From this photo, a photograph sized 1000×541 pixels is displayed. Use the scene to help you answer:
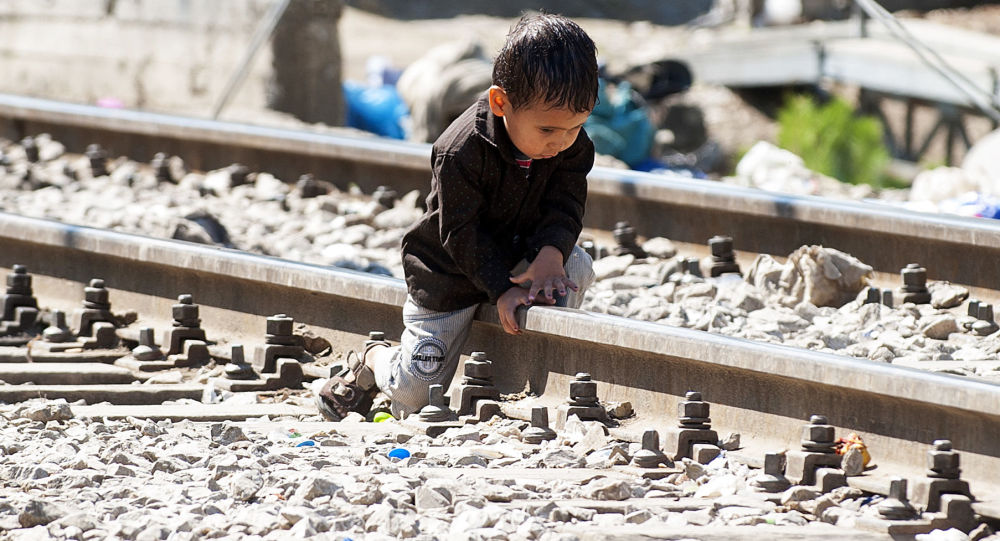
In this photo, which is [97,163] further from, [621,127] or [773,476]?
[773,476]

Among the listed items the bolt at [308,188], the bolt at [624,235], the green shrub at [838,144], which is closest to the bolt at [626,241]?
the bolt at [624,235]

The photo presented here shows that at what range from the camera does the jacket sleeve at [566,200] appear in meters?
4.57

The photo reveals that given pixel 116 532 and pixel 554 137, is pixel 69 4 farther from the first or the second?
pixel 116 532

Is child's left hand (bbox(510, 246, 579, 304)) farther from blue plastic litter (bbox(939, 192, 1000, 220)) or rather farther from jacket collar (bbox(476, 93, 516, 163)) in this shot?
blue plastic litter (bbox(939, 192, 1000, 220))

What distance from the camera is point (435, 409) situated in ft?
14.1

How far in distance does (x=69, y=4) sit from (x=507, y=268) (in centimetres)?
979

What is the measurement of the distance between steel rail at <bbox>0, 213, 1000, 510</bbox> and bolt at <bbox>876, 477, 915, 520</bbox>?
20cm

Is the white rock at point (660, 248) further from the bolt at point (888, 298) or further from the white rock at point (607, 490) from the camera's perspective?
the white rock at point (607, 490)

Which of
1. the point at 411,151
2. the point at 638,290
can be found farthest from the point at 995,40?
the point at 638,290

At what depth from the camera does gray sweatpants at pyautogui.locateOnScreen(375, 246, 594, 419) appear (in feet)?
14.9

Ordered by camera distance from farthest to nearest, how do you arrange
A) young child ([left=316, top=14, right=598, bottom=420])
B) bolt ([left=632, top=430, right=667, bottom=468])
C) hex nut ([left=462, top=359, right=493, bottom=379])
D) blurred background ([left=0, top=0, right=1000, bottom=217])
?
blurred background ([left=0, top=0, right=1000, bottom=217]) < hex nut ([left=462, top=359, right=493, bottom=379]) < young child ([left=316, top=14, right=598, bottom=420]) < bolt ([left=632, top=430, right=667, bottom=468])

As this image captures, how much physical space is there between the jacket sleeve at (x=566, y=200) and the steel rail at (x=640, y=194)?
156cm

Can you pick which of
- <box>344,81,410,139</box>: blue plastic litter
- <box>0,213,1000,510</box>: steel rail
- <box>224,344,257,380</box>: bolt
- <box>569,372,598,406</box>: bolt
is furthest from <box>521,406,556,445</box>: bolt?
<box>344,81,410,139</box>: blue plastic litter

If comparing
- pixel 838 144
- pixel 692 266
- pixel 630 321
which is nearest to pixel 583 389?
pixel 630 321
